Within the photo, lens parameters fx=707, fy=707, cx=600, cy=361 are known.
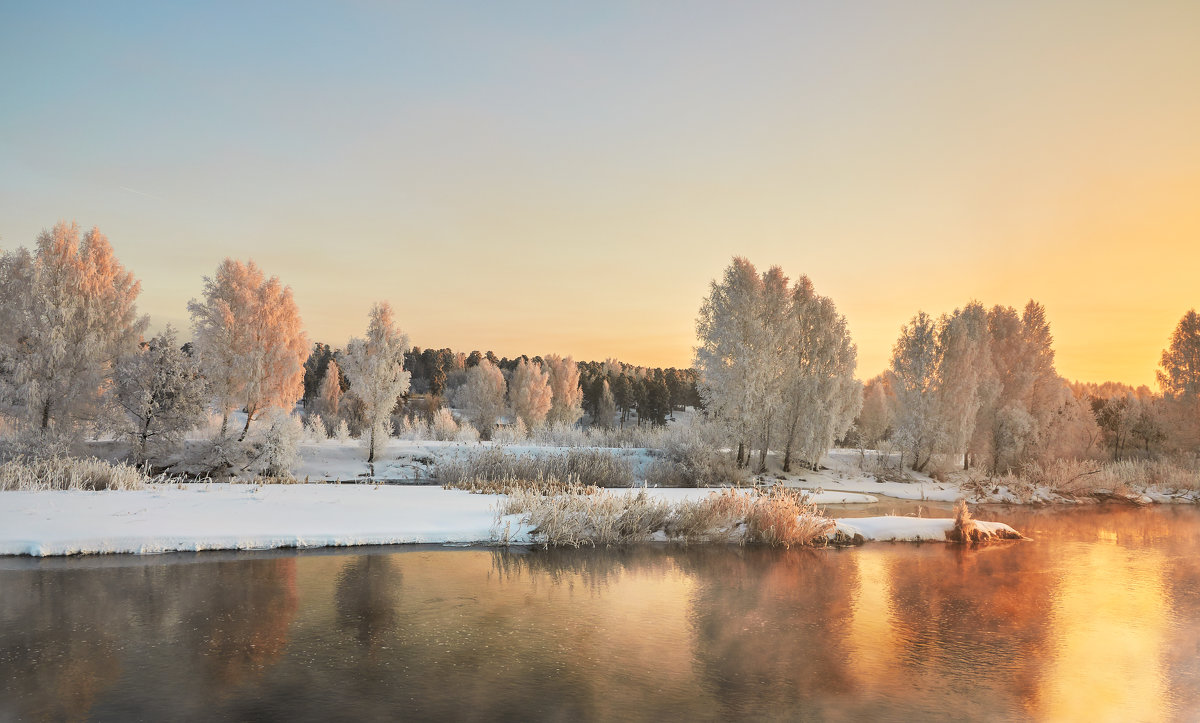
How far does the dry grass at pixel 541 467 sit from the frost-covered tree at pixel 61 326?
1156 centimetres

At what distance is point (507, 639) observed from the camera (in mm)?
8133

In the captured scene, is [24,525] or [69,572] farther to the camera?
[24,525]

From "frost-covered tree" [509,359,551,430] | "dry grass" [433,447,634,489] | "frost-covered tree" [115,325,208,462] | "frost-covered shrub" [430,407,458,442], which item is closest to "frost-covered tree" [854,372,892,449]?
"frost-covered tree" [509,359,551,430]

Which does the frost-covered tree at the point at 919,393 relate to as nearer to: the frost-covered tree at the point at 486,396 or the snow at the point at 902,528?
the snow at the point at 902,528

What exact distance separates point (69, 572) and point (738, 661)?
9.77 meters

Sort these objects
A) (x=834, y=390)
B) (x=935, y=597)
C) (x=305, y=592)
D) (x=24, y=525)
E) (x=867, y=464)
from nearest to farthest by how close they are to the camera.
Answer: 1. (x=305, y=592)
2. (x=935, y=597)
3. (x=24, y=525)
4. (x=834, y=390)
5. (x=867, y=464)

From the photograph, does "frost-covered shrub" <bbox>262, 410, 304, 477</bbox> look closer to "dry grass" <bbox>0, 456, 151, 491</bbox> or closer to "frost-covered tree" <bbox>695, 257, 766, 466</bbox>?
"dry grass" <bbox>0, 456, 151, 491</bbox>

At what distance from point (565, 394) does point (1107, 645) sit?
4537cm

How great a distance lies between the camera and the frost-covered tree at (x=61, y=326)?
22109 millimetres

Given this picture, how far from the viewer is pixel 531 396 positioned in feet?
161

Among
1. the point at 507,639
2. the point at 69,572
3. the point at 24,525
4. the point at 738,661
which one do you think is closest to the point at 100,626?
the point at 69,572

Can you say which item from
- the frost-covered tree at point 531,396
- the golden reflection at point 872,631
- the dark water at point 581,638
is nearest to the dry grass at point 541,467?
the dark water at point 581,638

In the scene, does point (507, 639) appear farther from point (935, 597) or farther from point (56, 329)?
point (56, 329)

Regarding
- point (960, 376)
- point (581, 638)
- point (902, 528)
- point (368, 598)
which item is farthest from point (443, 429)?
point (581, 638)
